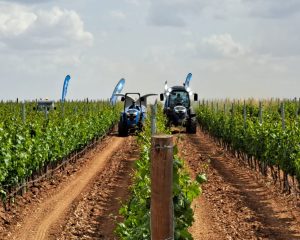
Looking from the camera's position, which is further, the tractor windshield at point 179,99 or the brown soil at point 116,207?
the tractor windshield at point 179,99

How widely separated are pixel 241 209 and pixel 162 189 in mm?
Answer: 8269

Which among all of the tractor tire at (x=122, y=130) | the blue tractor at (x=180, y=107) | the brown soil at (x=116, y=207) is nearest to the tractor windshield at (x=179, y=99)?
the blue tractor at (x=180, y=107)

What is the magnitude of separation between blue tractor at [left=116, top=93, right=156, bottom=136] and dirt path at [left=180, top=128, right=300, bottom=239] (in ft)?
34.2

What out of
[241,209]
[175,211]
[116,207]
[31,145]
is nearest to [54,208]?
[116,207]

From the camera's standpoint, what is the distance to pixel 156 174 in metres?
4.07

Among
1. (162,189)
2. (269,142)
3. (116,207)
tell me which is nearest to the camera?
(162,189)

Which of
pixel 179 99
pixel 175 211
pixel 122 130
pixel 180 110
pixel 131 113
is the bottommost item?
pixel 122 130

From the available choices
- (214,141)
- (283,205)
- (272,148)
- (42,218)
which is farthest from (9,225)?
(214,141)

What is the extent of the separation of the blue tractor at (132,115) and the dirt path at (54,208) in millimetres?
9253

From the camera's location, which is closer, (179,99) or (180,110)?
(180,110)

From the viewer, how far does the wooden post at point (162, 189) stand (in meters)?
4.05

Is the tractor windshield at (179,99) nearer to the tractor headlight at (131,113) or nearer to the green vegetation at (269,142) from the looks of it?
the tractor headlight at (131,113)

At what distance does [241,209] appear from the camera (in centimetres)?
1201

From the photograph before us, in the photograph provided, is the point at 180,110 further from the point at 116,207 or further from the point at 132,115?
the point at 116,207
